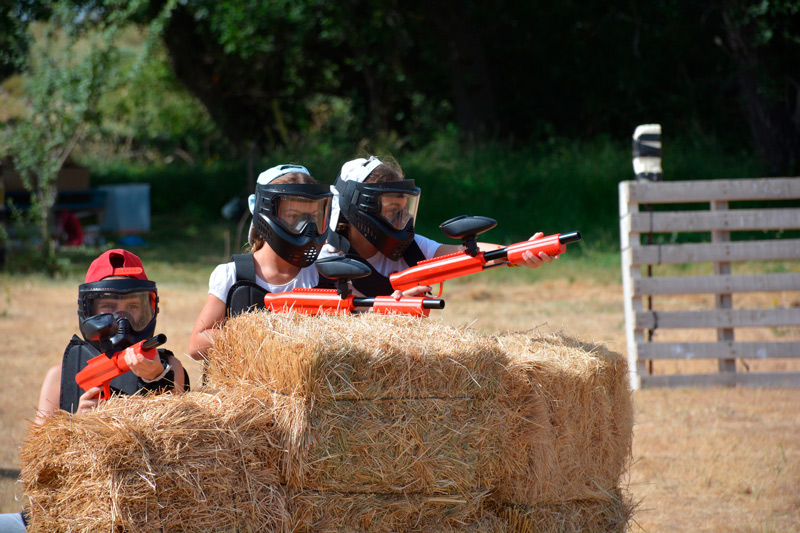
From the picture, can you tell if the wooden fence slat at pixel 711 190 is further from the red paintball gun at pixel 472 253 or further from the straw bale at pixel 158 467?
the straw bale at pixel 158 467

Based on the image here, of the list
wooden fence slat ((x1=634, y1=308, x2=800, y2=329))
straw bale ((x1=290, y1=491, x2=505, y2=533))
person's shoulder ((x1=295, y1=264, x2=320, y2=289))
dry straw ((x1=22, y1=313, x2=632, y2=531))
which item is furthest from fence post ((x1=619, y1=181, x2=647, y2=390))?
straw bale ((x1=290, y1=491, x2=505, y2=533))

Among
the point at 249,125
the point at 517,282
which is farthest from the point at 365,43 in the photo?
the point at 517,282

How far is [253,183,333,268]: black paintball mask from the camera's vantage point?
388 centimetres

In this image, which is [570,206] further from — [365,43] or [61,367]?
[61,367]

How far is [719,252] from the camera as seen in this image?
7.79 m

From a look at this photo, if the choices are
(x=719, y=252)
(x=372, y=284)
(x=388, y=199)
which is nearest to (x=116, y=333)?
(x=372, y=284)

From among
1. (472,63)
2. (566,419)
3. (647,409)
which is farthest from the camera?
(472,63)

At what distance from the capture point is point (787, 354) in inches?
301

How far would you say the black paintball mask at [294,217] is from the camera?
3.88 metres

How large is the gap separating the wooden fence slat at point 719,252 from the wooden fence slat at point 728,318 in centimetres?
51

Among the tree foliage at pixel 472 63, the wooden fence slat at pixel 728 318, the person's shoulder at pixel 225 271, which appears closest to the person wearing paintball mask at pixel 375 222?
the person's shoulder at pixel 225 271

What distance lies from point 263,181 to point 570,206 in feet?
43.4

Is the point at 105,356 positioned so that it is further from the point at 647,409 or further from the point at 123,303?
the point at 647,409

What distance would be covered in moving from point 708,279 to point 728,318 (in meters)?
0.42
